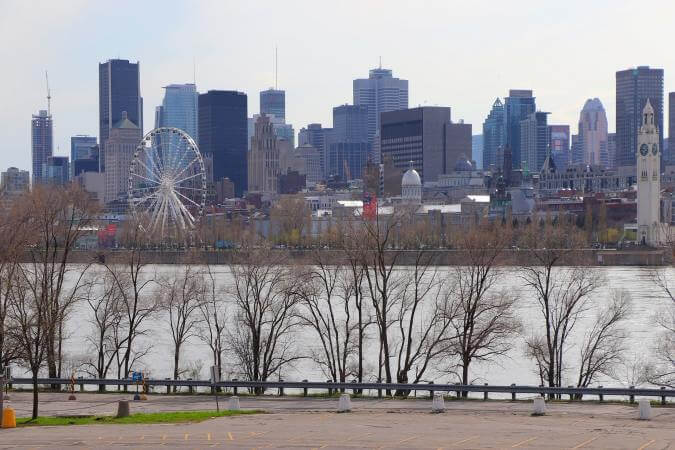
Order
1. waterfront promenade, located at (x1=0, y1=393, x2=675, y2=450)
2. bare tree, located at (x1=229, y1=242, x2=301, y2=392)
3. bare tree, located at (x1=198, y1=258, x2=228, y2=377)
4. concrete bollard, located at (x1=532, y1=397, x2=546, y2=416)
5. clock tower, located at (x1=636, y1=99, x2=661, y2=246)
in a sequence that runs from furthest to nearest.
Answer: clock tower, located at (x1=636, y1=99, x2=661, y2=246) < bare tree, located at (x1=198, y1=258, x2=228, y2=377) < bare tree, located at (x1=229, y1=242, x2=301, y2=392) < concrete bollard, located at (x1=532, y1=397, x2=546, y2=416) < waterfront promenade, located at (x1=0, y1=393, x2=675, y2=450)

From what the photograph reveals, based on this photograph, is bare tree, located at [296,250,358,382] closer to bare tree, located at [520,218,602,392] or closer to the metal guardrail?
the metal guardrail

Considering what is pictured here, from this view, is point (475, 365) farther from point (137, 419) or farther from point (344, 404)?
point (137, 419)

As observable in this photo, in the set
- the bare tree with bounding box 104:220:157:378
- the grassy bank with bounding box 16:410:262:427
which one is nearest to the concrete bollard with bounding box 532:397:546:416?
the grassy bank with bounding box 16:410:262:427

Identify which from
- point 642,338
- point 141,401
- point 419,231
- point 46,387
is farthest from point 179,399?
point 419,231

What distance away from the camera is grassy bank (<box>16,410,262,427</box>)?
103 ft

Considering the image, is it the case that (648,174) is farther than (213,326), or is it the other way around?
(648,174)

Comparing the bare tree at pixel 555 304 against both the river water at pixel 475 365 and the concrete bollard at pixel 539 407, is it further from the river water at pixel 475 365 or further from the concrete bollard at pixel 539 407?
the concrete bollard at pixel 539 407

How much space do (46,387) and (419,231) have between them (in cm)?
9551

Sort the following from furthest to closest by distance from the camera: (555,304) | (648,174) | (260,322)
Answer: (648,174) → (555,304) → (260,322)

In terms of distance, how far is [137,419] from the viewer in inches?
1249

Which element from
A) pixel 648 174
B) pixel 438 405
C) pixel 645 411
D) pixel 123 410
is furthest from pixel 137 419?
pixel 648 174

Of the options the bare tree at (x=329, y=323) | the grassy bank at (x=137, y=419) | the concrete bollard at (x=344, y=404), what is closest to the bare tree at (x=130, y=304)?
the bare tree at (x=329, y=323)

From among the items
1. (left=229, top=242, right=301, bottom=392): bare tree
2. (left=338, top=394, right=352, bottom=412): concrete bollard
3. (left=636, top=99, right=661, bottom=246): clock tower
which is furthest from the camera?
(left=636, top=99, right=661, bottom=246): clock tower

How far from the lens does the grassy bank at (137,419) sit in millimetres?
31438
